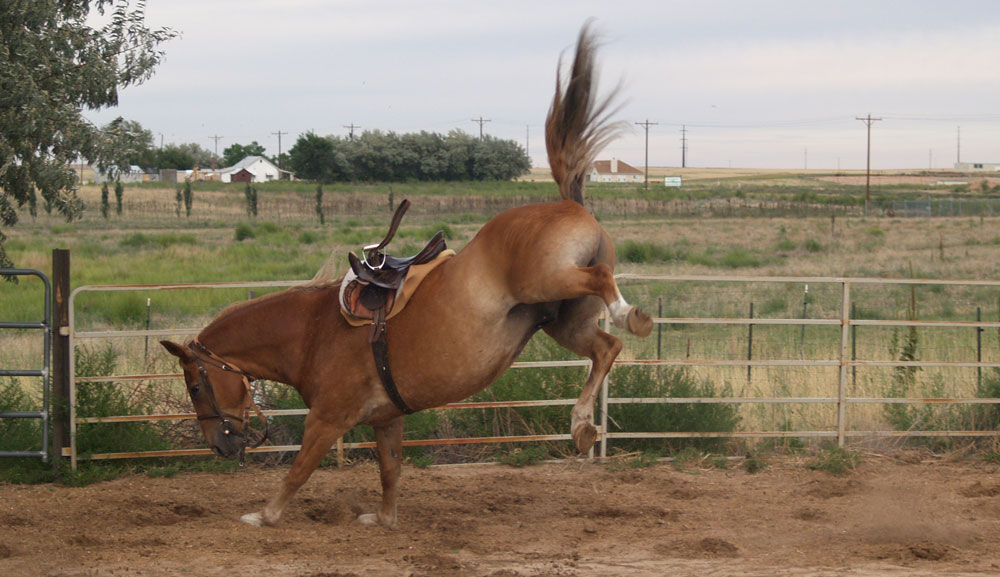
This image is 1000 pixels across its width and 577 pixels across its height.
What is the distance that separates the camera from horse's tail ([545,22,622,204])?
4.84 meters

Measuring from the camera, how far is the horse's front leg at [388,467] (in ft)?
18.9

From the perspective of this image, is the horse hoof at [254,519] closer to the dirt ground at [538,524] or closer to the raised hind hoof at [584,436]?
the dirt ground at [538,524]

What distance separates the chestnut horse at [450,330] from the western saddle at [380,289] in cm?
6

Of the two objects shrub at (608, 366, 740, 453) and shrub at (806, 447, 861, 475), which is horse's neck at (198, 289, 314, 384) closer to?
shrub at (608, 366, 740, 453)

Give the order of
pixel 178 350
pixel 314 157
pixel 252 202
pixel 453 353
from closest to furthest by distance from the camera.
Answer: pixel 453 353
pixel 178 350
pixel 252 202
pixel 314 157

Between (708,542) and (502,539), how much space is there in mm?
1253

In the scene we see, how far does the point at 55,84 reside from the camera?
20.0ft

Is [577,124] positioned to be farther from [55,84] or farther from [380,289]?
[55,84]

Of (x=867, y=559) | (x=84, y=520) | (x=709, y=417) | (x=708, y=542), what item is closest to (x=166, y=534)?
(x=84, y=520)

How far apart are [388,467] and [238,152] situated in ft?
357

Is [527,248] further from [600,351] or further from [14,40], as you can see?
[14,40]

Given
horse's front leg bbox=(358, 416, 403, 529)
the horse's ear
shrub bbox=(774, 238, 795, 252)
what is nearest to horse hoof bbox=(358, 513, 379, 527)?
horse's front leg bbox=(358, 416, 403, 529)

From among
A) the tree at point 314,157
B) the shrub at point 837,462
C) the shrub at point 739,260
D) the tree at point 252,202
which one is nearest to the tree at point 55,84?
the shrub at point 837,462

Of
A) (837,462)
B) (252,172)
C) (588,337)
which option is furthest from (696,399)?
(252,172)
